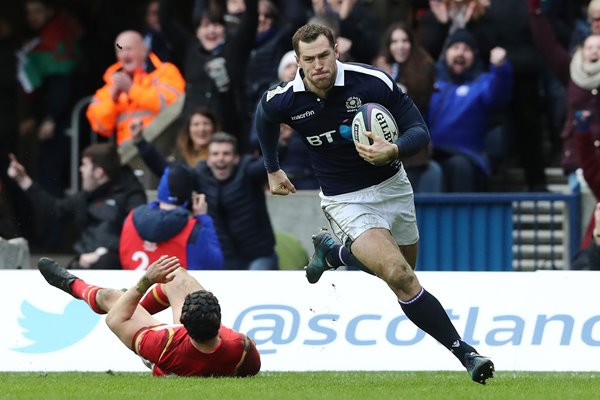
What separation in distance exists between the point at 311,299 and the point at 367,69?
216 centimetres

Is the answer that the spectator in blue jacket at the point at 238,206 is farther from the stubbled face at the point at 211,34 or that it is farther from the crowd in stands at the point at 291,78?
the stubbled face at the point at 211,34

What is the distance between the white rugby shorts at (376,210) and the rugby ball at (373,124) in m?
0.61

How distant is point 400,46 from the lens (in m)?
15.4

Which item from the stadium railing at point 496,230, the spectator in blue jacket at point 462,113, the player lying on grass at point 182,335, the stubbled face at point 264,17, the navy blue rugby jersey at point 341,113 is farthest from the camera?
the stubbled face at point 264,17

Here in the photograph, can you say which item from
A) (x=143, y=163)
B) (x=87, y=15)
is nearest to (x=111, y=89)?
(x=143, y=163)

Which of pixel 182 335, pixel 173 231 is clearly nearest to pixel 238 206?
pixel 173 231

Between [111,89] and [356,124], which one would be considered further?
[111,89]

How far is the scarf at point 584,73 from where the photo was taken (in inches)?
577

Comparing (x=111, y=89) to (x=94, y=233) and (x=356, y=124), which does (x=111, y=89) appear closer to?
(x=94, y=233)

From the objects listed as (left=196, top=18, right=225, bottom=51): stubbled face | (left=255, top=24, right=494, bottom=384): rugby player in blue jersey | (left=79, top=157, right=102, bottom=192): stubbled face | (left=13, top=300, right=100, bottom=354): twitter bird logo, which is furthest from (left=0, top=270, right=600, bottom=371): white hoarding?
(left=196, top=18, right=225, bottom=51): stubbled face

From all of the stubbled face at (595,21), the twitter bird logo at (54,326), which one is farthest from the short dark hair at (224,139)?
the stubbled face at (595,21)

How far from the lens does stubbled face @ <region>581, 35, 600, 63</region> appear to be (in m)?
14.6

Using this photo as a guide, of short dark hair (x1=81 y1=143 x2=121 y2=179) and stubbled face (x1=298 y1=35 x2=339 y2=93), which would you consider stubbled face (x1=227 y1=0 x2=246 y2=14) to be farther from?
stubbled face (x1=298 y1=35 x2=339 y2=93)

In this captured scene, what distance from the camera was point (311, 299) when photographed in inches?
469
